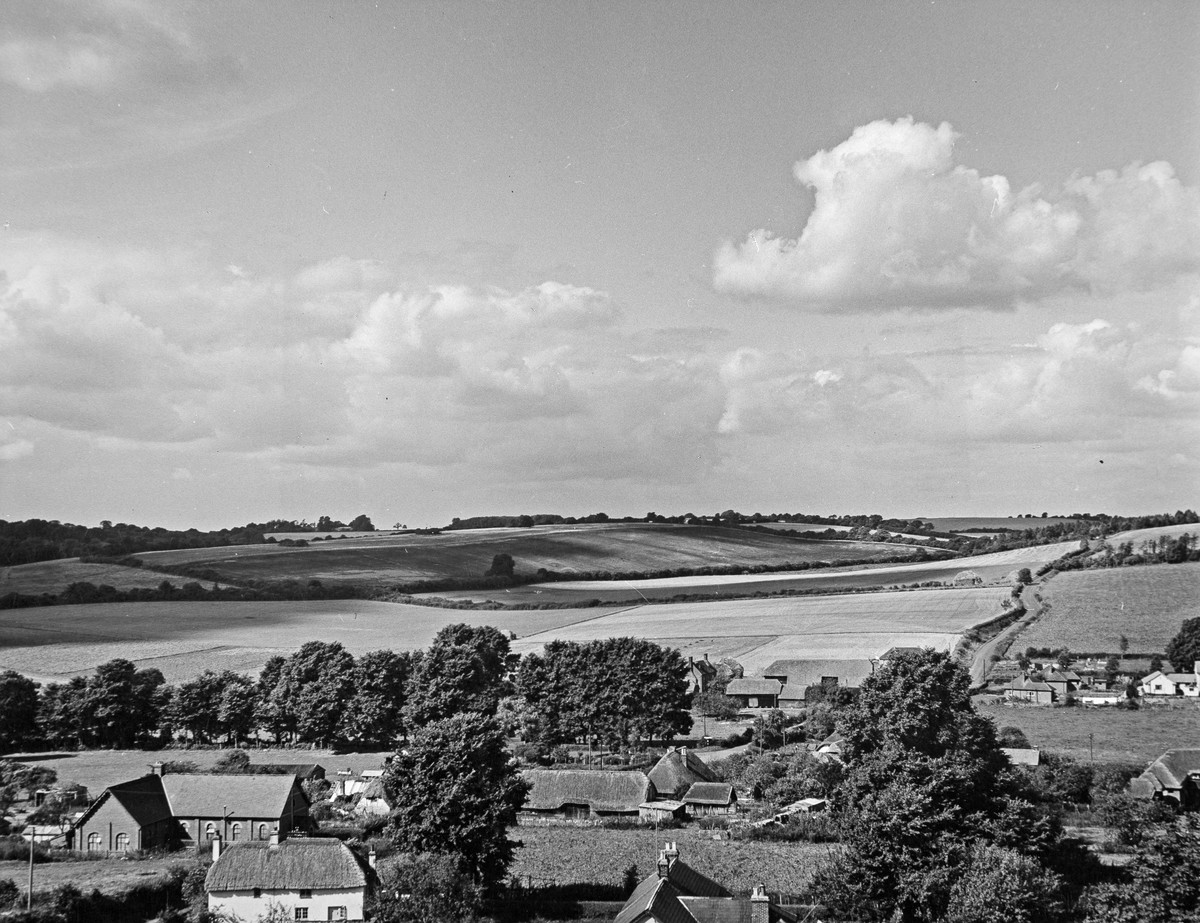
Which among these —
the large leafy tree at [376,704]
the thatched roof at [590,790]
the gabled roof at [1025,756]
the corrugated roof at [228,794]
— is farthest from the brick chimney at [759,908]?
the large leafy tree at [376,704]

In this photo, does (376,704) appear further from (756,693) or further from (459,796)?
(459,796)

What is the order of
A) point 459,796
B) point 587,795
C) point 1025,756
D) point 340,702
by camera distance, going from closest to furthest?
point 459,796
point 587,795
point 1025,756
point 340,702

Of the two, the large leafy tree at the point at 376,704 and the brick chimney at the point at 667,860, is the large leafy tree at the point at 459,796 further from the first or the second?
the large leafy tree at the point at 376,704

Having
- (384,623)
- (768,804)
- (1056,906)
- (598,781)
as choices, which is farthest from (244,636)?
(1056,906)

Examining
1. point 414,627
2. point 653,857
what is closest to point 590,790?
point 653,857

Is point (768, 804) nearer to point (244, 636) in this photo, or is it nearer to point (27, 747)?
point (27, 747)

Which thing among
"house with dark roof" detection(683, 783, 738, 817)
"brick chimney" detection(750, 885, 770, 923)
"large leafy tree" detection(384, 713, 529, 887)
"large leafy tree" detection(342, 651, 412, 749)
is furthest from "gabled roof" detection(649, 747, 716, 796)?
"brick chimney" detection(750, 885, 770, 923)

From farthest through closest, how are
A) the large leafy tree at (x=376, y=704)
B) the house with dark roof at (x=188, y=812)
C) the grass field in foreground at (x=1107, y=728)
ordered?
the large leafy tree at (x=376, y=704) → the grass field in foreground at (x=1107, y=728) → the house with dark roof at (x=188, y=812)
